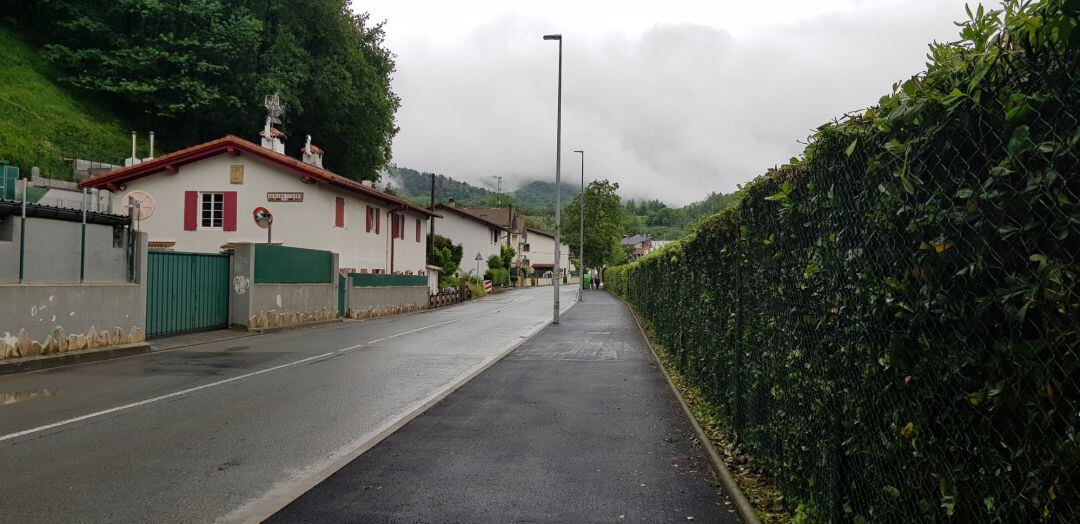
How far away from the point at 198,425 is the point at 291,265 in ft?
51.4

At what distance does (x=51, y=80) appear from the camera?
38219 mm

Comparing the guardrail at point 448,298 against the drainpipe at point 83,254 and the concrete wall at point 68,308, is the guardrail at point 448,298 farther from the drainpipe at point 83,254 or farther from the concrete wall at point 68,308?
the drainpipe at point 83,254

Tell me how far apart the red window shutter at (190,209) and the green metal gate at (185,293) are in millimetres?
10422

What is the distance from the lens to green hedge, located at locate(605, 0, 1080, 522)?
1905 mm

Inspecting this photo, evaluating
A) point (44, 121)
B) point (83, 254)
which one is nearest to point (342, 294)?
point (83, 254)

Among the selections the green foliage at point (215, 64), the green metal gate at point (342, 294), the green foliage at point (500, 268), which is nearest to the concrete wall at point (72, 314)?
the green metal gate at point (342, 294)

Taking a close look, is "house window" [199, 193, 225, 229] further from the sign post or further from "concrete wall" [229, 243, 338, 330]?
"concrete wall" [229, 243, 338, 330]

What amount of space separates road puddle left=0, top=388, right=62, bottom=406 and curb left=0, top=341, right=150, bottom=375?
87.8 inches

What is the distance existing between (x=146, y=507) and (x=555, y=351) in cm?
1051

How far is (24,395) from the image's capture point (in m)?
9.25

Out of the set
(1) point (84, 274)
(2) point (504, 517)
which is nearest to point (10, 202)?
(1) point (84, 274)

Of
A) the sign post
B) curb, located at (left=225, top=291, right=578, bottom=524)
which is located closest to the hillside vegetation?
the sign post

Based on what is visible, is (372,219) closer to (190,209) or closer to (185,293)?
(190,209)

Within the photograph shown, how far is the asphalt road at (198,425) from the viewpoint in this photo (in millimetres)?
5008
